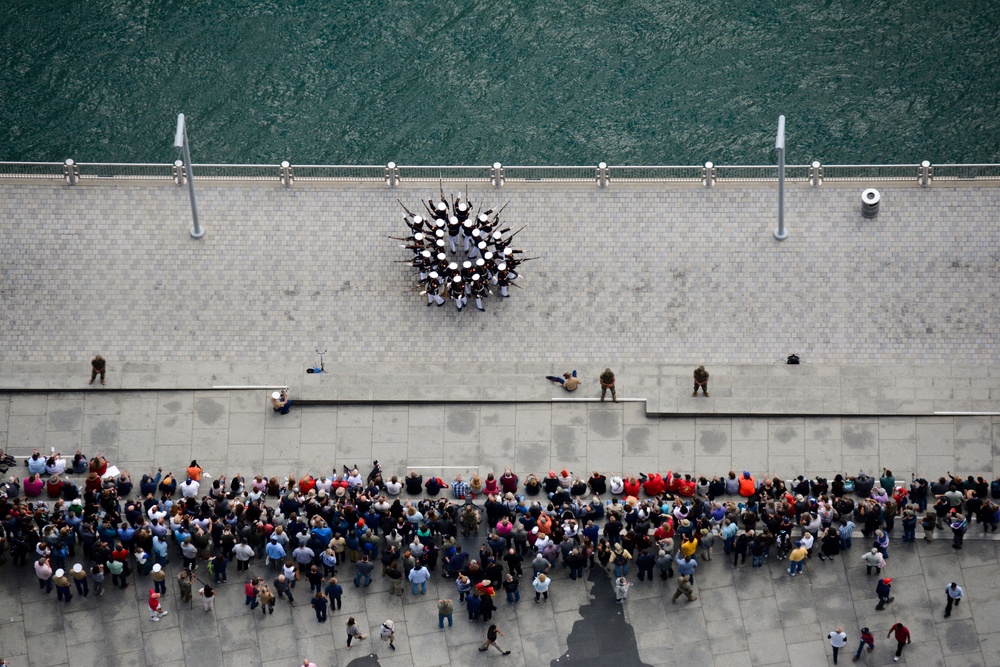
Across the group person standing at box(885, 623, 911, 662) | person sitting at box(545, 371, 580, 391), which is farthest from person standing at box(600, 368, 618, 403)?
person standing at box(885, 623, 911, 662)

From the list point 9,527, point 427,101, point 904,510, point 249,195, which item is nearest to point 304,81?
point 427,101

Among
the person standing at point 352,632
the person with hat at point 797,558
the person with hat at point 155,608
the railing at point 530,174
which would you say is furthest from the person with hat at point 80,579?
the person with hat at point 797,558

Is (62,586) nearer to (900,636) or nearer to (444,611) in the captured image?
(444,611)

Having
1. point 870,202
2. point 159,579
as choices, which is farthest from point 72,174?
point 870,202

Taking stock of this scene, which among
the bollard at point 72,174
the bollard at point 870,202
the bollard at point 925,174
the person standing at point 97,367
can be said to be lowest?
the person standing at point 97,367

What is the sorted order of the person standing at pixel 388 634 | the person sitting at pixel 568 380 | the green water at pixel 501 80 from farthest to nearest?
the green water at pixel 501 80, the person sitting at pixel 568 380, the person standing at pixel 388 634

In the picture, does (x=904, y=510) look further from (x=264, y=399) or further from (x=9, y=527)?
(x=9, y=527)

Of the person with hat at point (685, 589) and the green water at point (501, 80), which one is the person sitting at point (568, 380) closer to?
the person with hat at point (685, 589)

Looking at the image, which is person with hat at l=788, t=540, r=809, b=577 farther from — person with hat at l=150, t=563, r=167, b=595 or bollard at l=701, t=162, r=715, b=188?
person with hat at l=150, t=563, r=167, b=595
